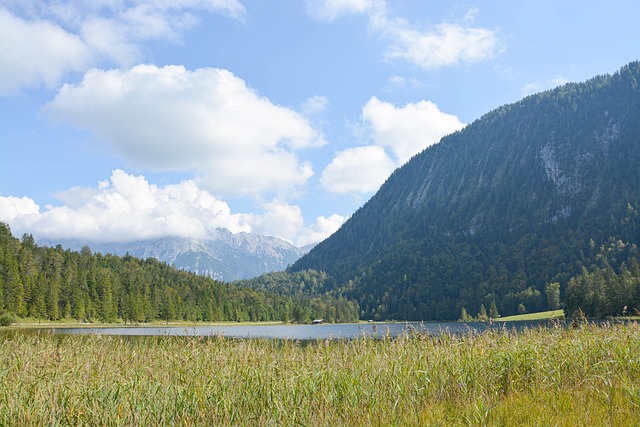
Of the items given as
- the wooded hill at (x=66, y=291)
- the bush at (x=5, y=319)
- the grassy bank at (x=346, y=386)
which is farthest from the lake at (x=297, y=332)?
the wooded hill at (x=66, y=291)

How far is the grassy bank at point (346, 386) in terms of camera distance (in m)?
9.11

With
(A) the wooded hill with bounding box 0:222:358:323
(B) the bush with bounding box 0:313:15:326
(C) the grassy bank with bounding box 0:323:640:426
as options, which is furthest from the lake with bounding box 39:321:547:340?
(A) the wooded hill with bounding box 0:222:358:323

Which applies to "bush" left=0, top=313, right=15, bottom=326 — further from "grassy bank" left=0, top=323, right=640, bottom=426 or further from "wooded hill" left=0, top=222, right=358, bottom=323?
"grassy bank" left=0, top=323, right=640, bottom=426

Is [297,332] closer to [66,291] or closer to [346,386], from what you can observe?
[66,291]

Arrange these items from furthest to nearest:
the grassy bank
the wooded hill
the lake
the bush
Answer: the wooded hill < the bush < the lake < the grassy bank

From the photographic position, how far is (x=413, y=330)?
1652cm

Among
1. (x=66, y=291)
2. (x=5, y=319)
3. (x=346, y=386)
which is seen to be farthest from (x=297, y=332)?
(x=346, y=386)

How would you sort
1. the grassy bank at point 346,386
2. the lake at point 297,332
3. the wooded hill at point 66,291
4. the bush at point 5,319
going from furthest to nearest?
the wooded hill at point 66,291 < the bush at point 5,319 < the lake at point 297,332 < the grassy bank at point 346,386

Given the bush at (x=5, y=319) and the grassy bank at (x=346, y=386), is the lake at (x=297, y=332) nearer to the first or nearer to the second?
the grassy bank at (x=346, y=386)

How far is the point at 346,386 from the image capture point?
11.5m

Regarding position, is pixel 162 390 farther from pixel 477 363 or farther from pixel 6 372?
pixel 477 363

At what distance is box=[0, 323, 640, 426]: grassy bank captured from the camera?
29.9ft

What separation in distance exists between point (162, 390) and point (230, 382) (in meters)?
1.68

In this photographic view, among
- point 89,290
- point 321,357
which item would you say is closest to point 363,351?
point 321,357
